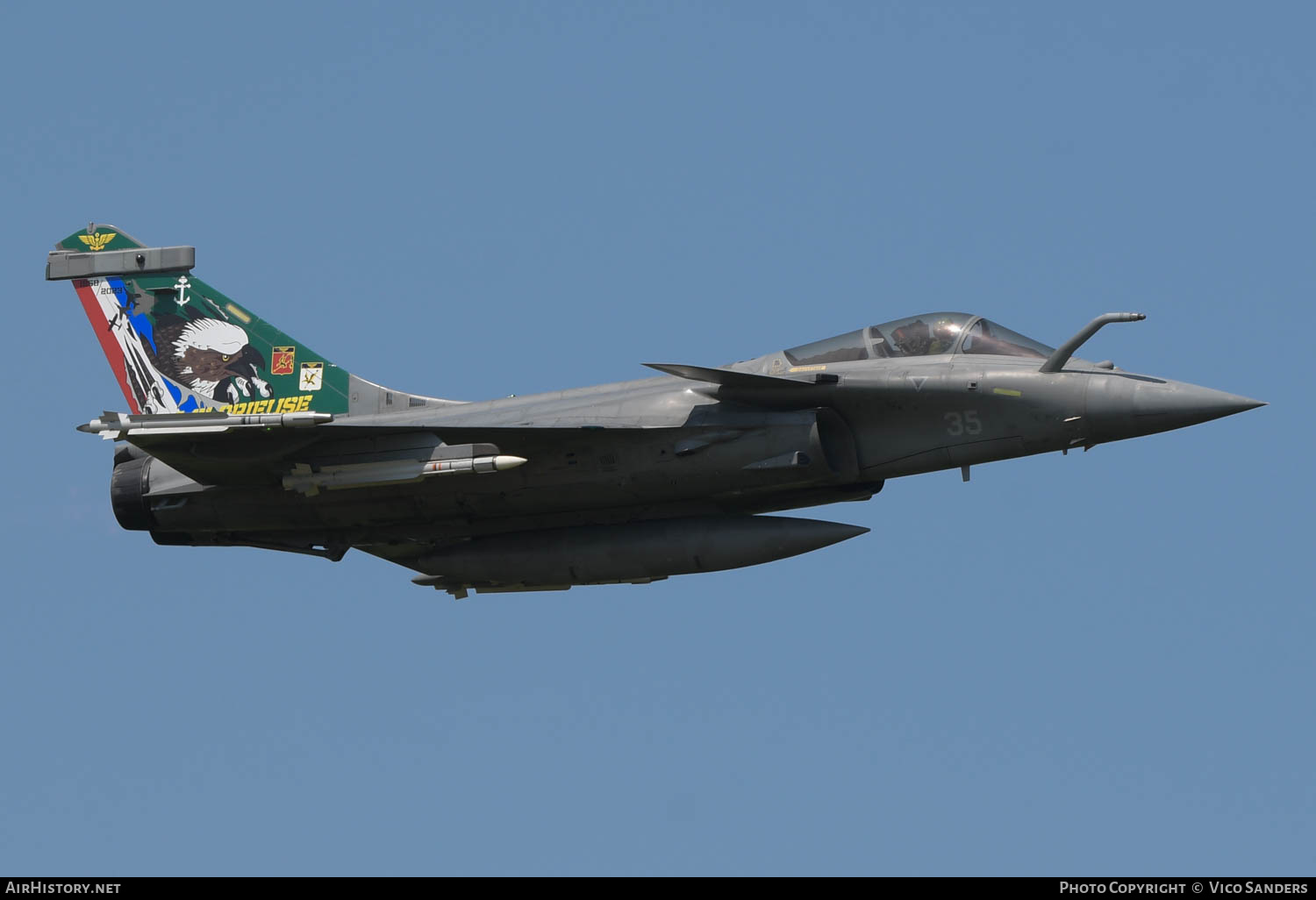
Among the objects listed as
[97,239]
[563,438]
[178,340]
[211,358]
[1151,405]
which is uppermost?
[97,239]

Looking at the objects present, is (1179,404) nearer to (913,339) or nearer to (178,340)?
(913,339)

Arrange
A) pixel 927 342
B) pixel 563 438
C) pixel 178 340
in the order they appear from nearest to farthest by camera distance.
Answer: pixel 927 342, pixel 563 438, pixel 178 340

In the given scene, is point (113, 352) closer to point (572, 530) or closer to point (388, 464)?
point (388, 464)

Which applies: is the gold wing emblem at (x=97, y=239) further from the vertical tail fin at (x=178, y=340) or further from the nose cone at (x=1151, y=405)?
the nose cone at (x=1151, y=405)

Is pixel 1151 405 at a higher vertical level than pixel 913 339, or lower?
lower

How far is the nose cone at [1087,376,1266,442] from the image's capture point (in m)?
21.9

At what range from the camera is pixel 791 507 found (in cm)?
2394

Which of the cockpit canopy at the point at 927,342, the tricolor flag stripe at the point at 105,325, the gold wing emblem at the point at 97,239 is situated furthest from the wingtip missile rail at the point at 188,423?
the cockpit canopy at the point at 927,342

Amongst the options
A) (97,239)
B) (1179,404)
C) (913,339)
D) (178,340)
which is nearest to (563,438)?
(913,339)

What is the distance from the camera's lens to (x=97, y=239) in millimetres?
26312

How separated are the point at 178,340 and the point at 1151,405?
457 inches

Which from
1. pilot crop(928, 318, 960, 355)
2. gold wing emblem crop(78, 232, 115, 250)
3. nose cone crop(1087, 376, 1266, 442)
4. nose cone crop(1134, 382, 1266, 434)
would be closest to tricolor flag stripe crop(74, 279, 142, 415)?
gold wing emblem crop(78, 232, 115, 250)

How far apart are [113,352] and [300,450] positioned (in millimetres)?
3587

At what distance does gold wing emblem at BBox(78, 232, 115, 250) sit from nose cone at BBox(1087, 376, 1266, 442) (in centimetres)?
1226
